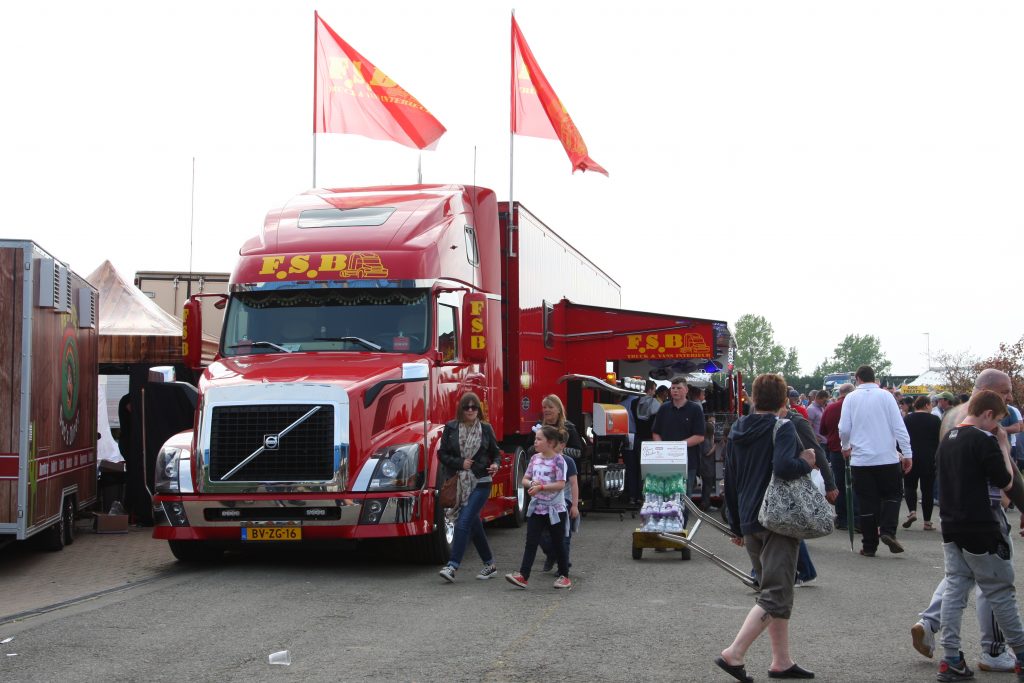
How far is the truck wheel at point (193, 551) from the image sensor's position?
11.3 meters

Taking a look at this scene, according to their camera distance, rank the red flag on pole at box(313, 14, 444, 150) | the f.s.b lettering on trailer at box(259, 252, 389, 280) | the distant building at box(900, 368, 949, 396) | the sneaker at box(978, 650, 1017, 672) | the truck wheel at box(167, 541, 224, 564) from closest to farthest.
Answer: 1. the sneaker at box(978, 650, 1017, 672)
2. the truck wheel at box(167, 541, 224, 564)
3. the f.s.b lettering on trailer at box(259, 252, 389, 280)
4. the red flag on pole at box(313, 14, 444, 150)
5. the distant building at box(900, 368, 949, 396)

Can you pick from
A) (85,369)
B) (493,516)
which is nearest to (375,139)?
(85,369)

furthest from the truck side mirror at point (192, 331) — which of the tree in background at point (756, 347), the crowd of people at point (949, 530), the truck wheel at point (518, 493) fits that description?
the tree in background at point (756, 347)

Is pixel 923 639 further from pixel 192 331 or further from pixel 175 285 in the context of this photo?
pixel 175 285

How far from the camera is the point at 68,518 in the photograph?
13.4 metres

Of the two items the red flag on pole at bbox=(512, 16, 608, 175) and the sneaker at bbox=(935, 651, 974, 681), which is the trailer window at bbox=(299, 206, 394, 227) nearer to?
the red flag on pole at bbox=(512, 16, 608, 175)

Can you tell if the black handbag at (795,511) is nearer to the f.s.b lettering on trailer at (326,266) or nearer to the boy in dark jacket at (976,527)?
the boy in dark jacket at (976,527)

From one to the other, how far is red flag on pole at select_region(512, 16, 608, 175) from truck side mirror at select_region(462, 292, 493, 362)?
793cm

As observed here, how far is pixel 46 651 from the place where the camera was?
287 inches

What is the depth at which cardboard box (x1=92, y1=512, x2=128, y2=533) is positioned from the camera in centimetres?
1511

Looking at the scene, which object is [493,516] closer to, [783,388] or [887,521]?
[887,521]

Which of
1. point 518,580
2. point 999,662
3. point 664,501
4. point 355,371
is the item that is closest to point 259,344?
point 355,371

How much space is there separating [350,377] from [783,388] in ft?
17.1

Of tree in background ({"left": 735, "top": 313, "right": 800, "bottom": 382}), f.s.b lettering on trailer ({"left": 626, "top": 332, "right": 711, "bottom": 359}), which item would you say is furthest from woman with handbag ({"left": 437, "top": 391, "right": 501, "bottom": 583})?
tree in background ({"left": 735, "top": 313, "right": 800, "bottom": 382})
